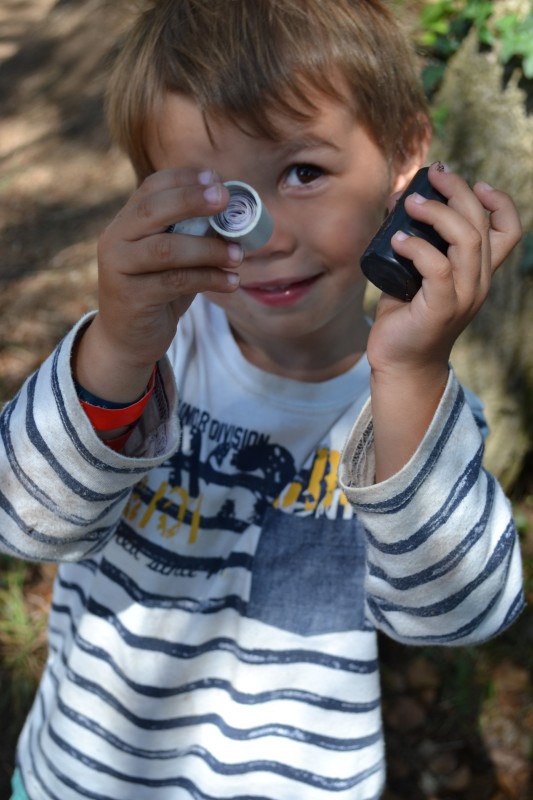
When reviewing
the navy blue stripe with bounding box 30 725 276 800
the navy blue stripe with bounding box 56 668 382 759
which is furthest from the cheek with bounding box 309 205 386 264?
the navy blue stripe with bounding box 30 725 276 800

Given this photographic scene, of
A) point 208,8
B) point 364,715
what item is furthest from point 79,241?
point 364,715

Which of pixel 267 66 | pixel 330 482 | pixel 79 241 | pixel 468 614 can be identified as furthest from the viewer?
pixel 79 241

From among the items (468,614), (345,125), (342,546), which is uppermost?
(345,125)

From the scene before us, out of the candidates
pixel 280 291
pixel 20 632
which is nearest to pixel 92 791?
pixel 280 291

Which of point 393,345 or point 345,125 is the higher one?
point 345,125

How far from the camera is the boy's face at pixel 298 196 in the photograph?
1.57 metres

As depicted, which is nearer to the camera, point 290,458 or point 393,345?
point 393,345

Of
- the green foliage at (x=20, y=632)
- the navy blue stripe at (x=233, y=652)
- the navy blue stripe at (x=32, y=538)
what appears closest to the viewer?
the navy blue stripe at (x=32, y=538)

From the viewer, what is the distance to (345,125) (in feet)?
5.36

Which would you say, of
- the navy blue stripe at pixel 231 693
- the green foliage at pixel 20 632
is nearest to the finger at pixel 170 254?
the navy blue stripe at pixel 231 693

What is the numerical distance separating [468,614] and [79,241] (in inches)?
143

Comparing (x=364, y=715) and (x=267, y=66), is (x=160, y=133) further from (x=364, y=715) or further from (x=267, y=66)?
(x=364, y=715)

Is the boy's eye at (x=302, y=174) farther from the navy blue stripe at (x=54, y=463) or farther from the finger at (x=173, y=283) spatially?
the navy blue stripe at (x=54, y=463)

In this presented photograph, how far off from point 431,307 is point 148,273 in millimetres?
417
